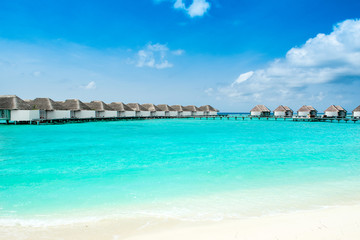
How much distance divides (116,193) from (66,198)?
0.99 metres

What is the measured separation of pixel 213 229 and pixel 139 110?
42.9 metres

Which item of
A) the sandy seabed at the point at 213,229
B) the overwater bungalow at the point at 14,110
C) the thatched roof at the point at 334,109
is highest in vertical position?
the thatched roof at the point at 334,109

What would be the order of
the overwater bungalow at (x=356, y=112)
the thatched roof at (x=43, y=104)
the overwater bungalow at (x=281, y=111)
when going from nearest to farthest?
the thatched roof at (x=43, y=104), the overwater bungalow at (x=356, y=112), the overwater bungalow at (x=281, y=111)

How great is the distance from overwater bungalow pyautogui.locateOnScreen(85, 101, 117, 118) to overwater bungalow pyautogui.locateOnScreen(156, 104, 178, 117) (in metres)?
13.1

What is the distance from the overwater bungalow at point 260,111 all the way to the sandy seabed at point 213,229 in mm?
52065

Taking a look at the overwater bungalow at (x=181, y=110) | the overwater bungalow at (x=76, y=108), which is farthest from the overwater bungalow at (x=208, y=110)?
the overwater bungalow at (x=76, y=108)

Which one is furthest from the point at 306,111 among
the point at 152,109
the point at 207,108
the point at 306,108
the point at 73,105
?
the point at 73,105

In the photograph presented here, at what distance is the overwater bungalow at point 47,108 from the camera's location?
28.4 m

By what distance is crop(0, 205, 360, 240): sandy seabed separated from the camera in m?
3.14

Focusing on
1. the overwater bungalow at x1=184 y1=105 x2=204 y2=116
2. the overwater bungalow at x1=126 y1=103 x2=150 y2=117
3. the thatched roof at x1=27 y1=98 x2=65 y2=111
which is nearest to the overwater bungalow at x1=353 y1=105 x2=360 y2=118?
the overwater bungalow at x1=184 y1=105 x2=204 y2=116

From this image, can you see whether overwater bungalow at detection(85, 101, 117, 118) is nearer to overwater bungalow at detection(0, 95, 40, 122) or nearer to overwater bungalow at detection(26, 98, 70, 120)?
overwater bungalow at detection(26, 98, 70, 120)

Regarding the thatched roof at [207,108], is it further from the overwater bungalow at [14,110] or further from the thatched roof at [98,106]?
the overwater bungalow at [14,110]

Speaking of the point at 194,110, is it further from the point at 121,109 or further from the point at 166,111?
the point at 121,109

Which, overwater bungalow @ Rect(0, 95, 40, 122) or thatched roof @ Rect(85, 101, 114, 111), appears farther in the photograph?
thatched roof @ Rect(85, 101, 114, 111)
